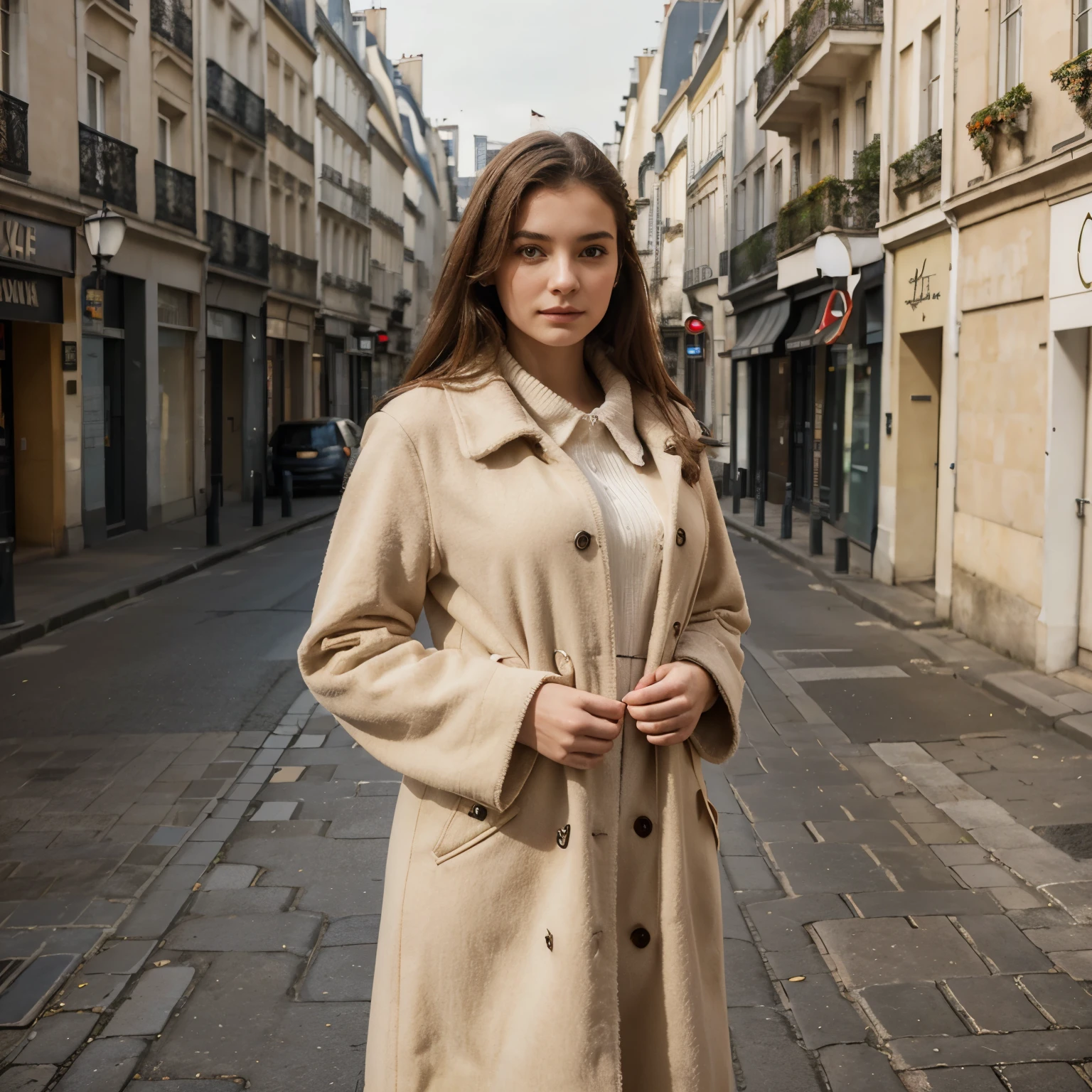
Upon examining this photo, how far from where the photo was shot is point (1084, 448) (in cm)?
964

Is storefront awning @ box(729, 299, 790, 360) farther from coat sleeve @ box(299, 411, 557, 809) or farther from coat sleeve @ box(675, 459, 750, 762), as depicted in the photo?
coat sleeve @ box(299, 411, 557, 809)

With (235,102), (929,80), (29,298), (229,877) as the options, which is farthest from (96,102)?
(229,877)

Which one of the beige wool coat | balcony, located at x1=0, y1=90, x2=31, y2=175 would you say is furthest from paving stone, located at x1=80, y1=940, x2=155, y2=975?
balcony, located at x1=0, y1=90, x2=31, y2=175

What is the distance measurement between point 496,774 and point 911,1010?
2.57m

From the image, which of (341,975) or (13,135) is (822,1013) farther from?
(13,135)

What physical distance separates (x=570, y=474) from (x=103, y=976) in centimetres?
301

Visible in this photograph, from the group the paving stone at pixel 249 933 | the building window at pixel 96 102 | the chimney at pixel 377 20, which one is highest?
the chimney at pixel 377 20

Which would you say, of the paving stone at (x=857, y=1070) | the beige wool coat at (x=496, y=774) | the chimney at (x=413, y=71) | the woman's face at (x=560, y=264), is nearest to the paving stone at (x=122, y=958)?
the paving stone at (x=857, y=1070)

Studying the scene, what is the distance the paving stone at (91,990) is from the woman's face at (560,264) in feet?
9.45

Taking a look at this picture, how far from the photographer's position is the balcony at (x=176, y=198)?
898 inches

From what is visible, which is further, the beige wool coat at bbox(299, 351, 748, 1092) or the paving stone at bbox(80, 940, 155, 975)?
the paving stone at bbox(80, 940, 155, 975)

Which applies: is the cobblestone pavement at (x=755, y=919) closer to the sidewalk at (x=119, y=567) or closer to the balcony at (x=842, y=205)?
the sidewalk at (x=119, y=567)

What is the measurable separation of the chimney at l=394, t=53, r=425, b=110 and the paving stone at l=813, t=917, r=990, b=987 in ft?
245

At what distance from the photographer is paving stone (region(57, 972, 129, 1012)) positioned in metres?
4.12
